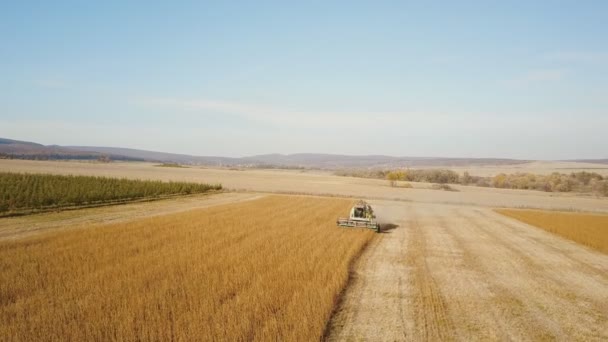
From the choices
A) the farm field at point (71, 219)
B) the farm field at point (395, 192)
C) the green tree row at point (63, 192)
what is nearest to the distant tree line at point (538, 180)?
the farm field at point (395, 192)

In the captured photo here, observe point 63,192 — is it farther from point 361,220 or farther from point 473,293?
point 473,293

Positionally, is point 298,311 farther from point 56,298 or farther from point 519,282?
point 519,282

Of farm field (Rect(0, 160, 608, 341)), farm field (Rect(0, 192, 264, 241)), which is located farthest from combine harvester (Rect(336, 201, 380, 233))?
farm field (Rect(0, 192, 264, 241))

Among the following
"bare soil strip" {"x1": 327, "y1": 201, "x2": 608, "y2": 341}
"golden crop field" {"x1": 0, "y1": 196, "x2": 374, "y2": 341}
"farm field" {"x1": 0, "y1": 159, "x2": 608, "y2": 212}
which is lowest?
"farm field" {"x1": 0, "y1": 159, "x2": 608, "y2": 212}

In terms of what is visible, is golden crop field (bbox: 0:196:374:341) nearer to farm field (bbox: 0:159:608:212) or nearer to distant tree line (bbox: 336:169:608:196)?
farm field (bbox: 0:159:608:212)

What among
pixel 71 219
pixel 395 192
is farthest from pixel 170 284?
pixel 395 192

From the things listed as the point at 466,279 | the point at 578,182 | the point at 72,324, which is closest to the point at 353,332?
the point at 72,324

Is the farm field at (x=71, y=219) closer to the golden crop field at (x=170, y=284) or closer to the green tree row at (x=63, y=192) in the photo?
the golden crop field at (x=170, y=284)
